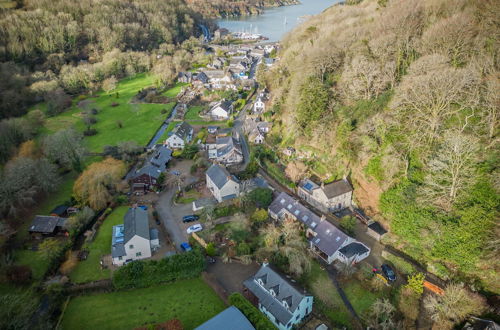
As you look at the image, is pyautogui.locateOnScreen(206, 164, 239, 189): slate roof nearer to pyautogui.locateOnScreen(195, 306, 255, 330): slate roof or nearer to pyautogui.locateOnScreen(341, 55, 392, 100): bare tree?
pyautogui.locateOnScreen(195, 306, 255, 330): slate roof

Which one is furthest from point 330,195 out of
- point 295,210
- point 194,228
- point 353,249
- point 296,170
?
point 194,228

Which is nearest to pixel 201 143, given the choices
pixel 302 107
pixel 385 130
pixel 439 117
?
pixel 302 107

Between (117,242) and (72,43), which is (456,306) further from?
(72,43)

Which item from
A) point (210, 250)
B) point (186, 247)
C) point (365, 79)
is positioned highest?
point (365, 79)

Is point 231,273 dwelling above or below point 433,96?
below

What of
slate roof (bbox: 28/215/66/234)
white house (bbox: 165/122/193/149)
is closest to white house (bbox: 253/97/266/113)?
white house (bbox: 165/122/193/149)
